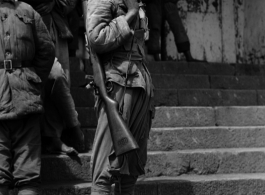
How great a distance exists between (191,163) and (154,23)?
3.98m

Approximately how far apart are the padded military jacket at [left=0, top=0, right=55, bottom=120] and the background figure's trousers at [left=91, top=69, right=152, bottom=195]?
0.55 metres

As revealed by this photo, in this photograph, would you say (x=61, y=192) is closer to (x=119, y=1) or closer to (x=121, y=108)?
(x=121, y=108)

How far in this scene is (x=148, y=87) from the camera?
4.38 metres

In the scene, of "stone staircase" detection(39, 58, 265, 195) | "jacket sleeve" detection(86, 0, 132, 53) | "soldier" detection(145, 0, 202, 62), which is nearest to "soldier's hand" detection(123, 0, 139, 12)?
"jacket sleeve" detection(86, 0, 132, 53)

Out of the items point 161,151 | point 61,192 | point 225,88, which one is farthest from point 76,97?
point 225,88

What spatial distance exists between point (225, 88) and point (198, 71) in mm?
640

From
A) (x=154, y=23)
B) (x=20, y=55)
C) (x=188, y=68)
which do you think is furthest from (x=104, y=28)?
(x=154, y=23)

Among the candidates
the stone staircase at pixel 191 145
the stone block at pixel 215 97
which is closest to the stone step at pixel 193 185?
the stone staircase at pixel 191 145

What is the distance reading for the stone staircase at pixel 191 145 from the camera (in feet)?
17.2

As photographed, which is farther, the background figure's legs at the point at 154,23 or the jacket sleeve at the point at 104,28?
the background figure's legs at the point at 154,23

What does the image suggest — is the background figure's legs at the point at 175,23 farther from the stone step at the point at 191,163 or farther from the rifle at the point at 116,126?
the rifle at the point at 116,126

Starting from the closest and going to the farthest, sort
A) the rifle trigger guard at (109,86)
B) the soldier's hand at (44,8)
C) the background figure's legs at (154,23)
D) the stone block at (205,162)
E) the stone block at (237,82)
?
the rifle trigger guard at (109,86) → the soldier's hand at (44,8) → the stone block at (205,162) → the stone block at (237,82) → the background figure's legs at (154,23)

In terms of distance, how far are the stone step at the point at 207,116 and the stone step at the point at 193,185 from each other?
1.06m

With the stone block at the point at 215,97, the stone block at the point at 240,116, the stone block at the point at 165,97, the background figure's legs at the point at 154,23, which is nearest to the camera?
the stone block at the point at 240,116
